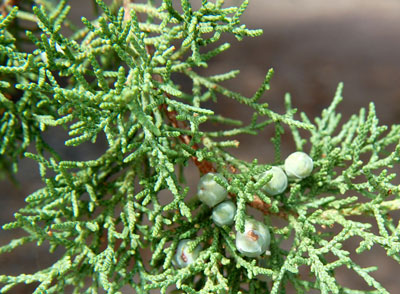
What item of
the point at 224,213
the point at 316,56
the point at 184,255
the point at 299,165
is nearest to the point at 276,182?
the point at 299,165

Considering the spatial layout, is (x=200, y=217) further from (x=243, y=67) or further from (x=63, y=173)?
(x=243, y=67)

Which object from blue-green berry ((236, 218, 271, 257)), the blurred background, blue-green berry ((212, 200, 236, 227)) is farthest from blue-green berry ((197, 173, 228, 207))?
the blurred background

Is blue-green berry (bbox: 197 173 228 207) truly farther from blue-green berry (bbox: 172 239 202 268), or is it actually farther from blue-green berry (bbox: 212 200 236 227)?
blue-green berry (bbox: 172 239 202 268)

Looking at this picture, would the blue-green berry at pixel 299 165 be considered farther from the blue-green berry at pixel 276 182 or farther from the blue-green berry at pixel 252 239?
the blue-green berry at pixel 252 239

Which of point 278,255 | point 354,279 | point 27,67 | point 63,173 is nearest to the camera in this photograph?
point 27,67

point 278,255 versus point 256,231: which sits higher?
point 256,231

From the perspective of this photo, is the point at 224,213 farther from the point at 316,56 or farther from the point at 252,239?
the point at 316,56

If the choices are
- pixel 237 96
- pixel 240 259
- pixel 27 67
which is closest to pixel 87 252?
pixel 240 259

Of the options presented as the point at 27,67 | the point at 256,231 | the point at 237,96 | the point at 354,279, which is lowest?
the point at 354,279
